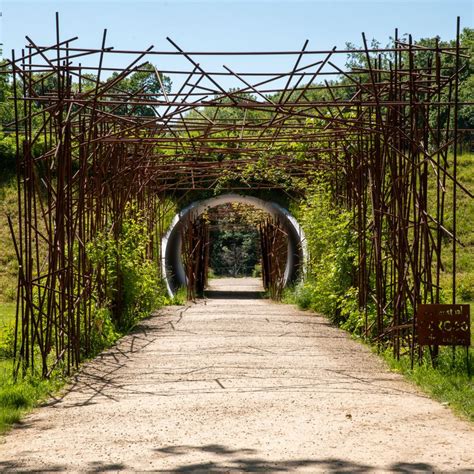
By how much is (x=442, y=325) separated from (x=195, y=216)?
685 inches

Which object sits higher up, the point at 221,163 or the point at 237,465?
the point at 221,163

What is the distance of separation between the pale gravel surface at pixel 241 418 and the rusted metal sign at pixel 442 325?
21.7 inches

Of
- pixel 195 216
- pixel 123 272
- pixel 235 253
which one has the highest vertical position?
pixel 195 216

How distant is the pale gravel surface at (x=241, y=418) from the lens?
618 centimetres

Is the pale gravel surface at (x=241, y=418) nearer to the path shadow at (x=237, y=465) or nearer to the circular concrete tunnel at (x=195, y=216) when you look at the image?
the path shadow at (x=237, y=465)

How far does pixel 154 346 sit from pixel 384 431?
6554mm

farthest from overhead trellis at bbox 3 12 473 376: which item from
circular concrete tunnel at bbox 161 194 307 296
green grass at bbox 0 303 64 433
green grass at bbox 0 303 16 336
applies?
circular concrete tunnel at bbox 161 194 307 296

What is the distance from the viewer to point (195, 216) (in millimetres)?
27203

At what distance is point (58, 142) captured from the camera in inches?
408

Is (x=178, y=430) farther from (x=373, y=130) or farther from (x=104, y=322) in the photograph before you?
(x=104, y=322)

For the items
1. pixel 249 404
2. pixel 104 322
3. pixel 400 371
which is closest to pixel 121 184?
pixel 104 322

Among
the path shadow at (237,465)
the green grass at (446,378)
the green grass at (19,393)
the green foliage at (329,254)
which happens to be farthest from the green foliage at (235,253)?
the path shadow at (237,465)

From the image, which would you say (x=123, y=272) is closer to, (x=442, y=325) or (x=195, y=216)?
(x=442, y=325)

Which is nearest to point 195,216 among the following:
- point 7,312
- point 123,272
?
point 7,312
